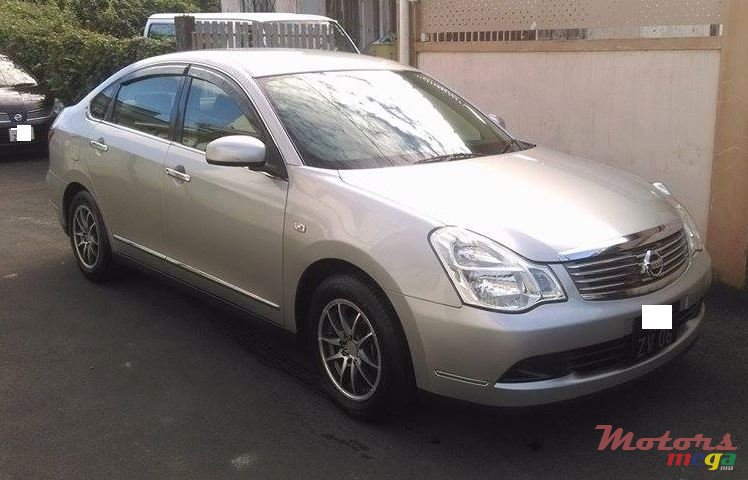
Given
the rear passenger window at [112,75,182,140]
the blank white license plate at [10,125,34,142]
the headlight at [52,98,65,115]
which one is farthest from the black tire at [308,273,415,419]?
the headlight at [52,98,65,115]

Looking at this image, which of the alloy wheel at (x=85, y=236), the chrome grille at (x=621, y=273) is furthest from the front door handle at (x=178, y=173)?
the chrome grille at (x=621, y=273)

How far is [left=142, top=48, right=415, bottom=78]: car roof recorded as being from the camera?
4.43 meters

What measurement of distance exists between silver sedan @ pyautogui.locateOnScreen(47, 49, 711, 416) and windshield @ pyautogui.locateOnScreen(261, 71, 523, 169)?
0.01 meters

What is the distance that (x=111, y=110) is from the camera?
5430 mm

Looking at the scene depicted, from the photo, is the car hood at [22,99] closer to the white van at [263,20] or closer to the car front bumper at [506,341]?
the white van at [263,20]

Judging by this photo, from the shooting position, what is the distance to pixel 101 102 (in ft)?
18.3

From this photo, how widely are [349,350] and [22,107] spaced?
8.66 metres

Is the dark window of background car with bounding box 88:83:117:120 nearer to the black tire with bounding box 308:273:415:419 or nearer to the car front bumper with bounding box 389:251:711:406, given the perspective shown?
the black tire with bounding box 308:273:415:419

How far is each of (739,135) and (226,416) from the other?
150 inches

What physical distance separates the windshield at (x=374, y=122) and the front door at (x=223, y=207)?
0.19 m

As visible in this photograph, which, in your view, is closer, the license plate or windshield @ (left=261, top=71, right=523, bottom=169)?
the license plate

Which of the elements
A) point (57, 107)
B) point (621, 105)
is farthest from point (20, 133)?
point (621, 105)

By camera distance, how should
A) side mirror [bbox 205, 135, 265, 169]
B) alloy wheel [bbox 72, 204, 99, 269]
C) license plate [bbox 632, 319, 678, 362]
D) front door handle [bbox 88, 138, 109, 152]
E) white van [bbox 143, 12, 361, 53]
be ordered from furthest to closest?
white van [bbox 143, 12, 361, 53] → alloy wheel [bbox 72, 204, 99, 269] → front door handle [bbox 88, 138, 109, 152] → side mirror [bbox 205, 135, 265, 169] → license plate [bbox 632, 319, 678, 362]

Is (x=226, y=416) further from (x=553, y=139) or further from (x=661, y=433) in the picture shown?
(x=553, y=139)
